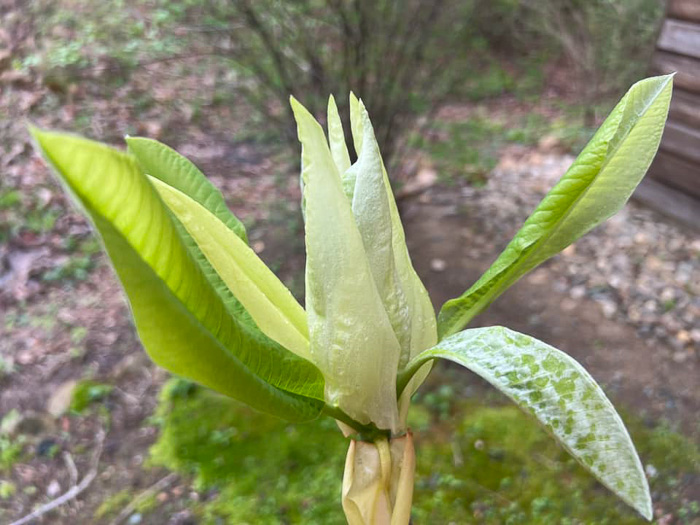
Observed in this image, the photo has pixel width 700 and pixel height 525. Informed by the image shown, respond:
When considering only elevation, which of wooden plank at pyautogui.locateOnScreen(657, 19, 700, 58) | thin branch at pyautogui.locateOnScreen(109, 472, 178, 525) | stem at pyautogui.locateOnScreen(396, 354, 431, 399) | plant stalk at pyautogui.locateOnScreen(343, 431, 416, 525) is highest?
stem at pyautogui.locateOnScreen(396, 354, 431, 399)

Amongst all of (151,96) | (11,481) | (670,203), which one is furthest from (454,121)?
(11,481)

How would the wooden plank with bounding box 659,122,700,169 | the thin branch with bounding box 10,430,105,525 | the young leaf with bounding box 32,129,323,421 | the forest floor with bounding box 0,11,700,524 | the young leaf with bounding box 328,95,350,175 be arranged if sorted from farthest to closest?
the wooden plank with bounding box 659,122,700,169 → the thin branch with bounding box 10,430,105,525 → the forest floor with bounding box 0,11,700,524 → the young leaf with bounding box 328,95,350,175 → the young leaf with bounding box 32,129,323,421

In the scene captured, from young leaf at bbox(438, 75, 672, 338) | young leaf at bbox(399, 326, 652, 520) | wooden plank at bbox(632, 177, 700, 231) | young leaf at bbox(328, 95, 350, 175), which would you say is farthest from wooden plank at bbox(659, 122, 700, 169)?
young leaf at bbox(399, 326, 652, 520)

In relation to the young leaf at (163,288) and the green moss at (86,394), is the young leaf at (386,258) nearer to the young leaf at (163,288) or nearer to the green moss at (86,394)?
the young leaf at (163,288)

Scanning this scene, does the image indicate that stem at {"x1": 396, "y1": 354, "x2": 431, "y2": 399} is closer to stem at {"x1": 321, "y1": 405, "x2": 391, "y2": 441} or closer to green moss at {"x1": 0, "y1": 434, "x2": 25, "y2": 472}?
stem at {"x1": 321, "y1": 405, "x2": 391, "y2": 441}

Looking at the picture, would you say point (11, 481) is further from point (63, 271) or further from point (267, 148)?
point (267, 148)
